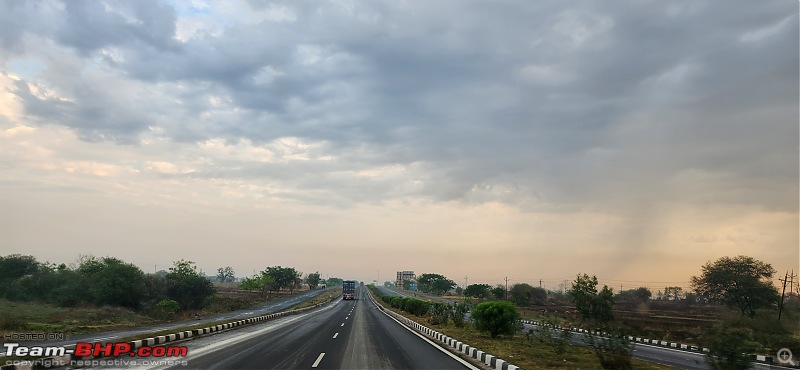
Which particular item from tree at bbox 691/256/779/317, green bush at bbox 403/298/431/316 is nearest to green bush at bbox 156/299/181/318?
green bush at bbox 403/298/431/316

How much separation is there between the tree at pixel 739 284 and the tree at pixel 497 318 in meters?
57.8

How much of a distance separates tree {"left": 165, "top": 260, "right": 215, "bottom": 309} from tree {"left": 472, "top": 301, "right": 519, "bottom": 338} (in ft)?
188

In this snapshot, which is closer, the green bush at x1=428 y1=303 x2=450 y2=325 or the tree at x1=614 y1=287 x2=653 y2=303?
the green bush at x1=428 y1=303 x2=450 y2=325

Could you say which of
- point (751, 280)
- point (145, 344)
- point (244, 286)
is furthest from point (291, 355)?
Answer: point (244, 286)

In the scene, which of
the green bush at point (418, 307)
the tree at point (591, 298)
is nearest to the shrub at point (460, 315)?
the tree at point (591, 298)

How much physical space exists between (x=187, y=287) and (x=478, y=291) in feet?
307

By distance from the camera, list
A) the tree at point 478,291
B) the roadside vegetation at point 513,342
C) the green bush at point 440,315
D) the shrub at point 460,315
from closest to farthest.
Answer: the roadside vegetation at point 513,342 → the shrub at point 460,315 → the green bush at point 440,315 → the tree at point 478,291

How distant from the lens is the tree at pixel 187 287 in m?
70.6

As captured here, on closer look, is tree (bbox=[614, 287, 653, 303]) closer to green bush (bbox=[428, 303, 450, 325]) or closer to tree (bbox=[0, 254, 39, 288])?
green bush (bbox=[428, 303, 450, 325])

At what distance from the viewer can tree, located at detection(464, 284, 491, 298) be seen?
139 metres

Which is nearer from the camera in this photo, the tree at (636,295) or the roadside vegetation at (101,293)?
the roadside vegetation at (101,293)

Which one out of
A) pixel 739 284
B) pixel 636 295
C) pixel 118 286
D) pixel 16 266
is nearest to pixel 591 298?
pixel 739 284

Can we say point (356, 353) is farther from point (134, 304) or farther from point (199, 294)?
point (199, 294)

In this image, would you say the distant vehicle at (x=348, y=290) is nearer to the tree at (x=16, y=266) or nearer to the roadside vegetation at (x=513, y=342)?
the tree at (x=16, y=266)
